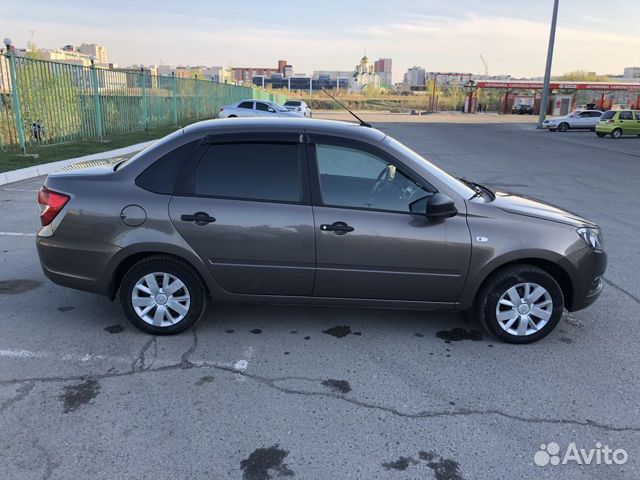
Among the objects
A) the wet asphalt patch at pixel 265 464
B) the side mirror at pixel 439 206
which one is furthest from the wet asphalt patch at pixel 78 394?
the side mirror at pixel 439 206

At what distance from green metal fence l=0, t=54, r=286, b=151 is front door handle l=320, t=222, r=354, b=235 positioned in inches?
445

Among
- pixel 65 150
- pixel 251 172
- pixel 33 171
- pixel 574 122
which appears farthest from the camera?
pixel 574 122

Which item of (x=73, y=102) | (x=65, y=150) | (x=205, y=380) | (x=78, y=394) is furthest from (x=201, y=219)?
(x=73, y=102)

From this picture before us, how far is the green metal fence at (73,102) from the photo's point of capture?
40.5 feet

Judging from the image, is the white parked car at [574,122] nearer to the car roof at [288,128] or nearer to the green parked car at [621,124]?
the green parked car at [621,124]

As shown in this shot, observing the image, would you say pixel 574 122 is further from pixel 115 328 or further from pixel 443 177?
pixel 115 328

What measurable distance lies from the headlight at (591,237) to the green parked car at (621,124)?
30.4 meters

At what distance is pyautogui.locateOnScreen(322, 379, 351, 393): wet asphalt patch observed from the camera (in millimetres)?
3359

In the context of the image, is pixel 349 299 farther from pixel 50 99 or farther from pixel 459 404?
pixel 50 99

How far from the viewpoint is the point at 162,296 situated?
13.0 ft

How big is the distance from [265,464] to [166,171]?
229 cm

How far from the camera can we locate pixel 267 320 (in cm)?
438

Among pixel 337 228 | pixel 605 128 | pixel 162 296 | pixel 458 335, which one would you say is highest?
pixel 337 228

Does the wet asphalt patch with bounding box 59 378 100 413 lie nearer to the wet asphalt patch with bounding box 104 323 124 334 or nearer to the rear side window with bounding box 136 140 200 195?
the wet asphalt patch with bounding box 104 323 124 334
